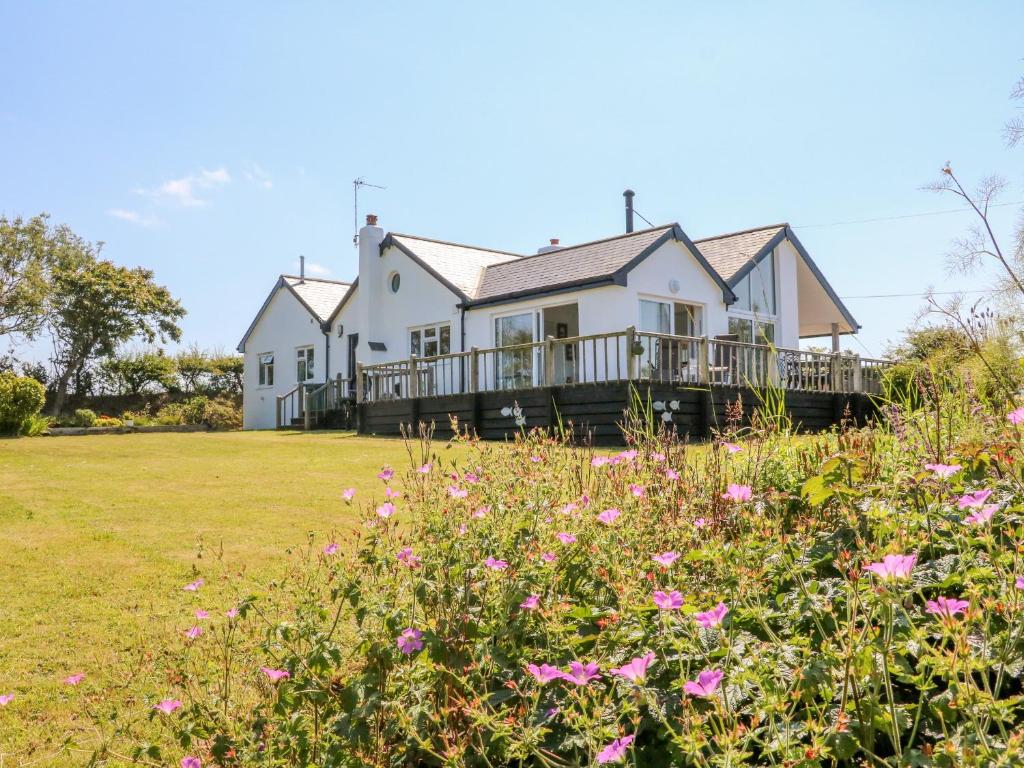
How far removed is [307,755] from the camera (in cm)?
257

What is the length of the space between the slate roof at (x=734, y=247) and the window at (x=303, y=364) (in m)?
13.8

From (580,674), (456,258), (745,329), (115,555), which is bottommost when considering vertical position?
(115,555)

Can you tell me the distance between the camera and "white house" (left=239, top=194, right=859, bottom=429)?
1956cm

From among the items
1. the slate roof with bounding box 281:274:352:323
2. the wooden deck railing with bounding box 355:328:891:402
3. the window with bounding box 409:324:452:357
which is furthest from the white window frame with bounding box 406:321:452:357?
the slate roof with bounding box 281:274:352:323

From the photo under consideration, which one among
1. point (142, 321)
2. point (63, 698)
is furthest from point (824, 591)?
point (142, 321)

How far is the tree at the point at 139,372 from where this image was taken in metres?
34.9

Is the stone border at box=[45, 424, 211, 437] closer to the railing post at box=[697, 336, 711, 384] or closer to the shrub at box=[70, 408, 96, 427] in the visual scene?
the shrub at box=[70, 408, 96, 427]

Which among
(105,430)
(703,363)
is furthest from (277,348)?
(703,363)

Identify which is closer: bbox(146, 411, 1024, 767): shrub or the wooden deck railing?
bbox(146, 411, 1024, 767): shrub

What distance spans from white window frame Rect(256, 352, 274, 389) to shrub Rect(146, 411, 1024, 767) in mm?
28382

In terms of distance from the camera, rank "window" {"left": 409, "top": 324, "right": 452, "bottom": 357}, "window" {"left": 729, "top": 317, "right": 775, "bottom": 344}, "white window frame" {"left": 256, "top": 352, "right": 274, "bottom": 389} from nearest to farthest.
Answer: "window" {"left": 729, "top": 317, "right": 775, "bottom": 344}, "window" {"left": 409, "top": 324, "right": 452, "bottom": 357}, "white window frame" {"left": 256, "top": 352, "right": 274, "bottom": 389}

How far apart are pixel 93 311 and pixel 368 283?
1794 centimetres

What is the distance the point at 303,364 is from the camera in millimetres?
29297

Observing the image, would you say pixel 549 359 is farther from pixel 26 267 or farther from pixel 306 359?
pixel 26 267
